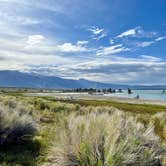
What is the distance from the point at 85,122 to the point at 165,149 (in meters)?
1.79

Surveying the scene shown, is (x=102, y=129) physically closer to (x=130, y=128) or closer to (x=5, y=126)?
(x=130, y=128)

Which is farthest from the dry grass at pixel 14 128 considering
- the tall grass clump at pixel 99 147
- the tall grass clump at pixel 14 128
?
the tall grass clump at pixel 99 147

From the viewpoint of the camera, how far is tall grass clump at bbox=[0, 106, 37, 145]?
806 cm

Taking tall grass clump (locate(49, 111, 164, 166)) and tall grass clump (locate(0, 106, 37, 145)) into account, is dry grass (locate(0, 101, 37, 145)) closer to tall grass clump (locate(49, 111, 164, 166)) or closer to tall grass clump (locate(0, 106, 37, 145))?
tall grass clump (locate(0, 106, 37, 145))

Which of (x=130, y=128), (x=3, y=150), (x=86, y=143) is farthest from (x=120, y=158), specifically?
(x=3, y=150)

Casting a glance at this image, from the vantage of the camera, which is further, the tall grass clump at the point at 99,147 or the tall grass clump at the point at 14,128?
the tall grass clump at the point at 14,128

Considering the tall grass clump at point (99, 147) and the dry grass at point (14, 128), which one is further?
the dry grass at point (14, 128)

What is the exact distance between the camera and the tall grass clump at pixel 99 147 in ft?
16.9

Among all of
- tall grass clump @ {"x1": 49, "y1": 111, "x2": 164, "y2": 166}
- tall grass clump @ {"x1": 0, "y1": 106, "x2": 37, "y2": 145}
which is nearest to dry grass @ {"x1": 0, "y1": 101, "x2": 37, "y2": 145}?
tall grass clump @ {"x1": 0, "y1": 106, "x2": 37, "y2": 145}

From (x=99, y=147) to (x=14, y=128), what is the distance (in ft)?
11.7

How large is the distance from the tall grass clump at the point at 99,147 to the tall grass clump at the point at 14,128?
237 cm

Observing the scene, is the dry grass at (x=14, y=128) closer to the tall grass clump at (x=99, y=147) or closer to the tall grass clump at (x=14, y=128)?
the tall grass clump at (x=14, y=128)

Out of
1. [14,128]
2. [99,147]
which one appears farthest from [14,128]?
[99,147]

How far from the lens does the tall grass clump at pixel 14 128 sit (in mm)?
8062
